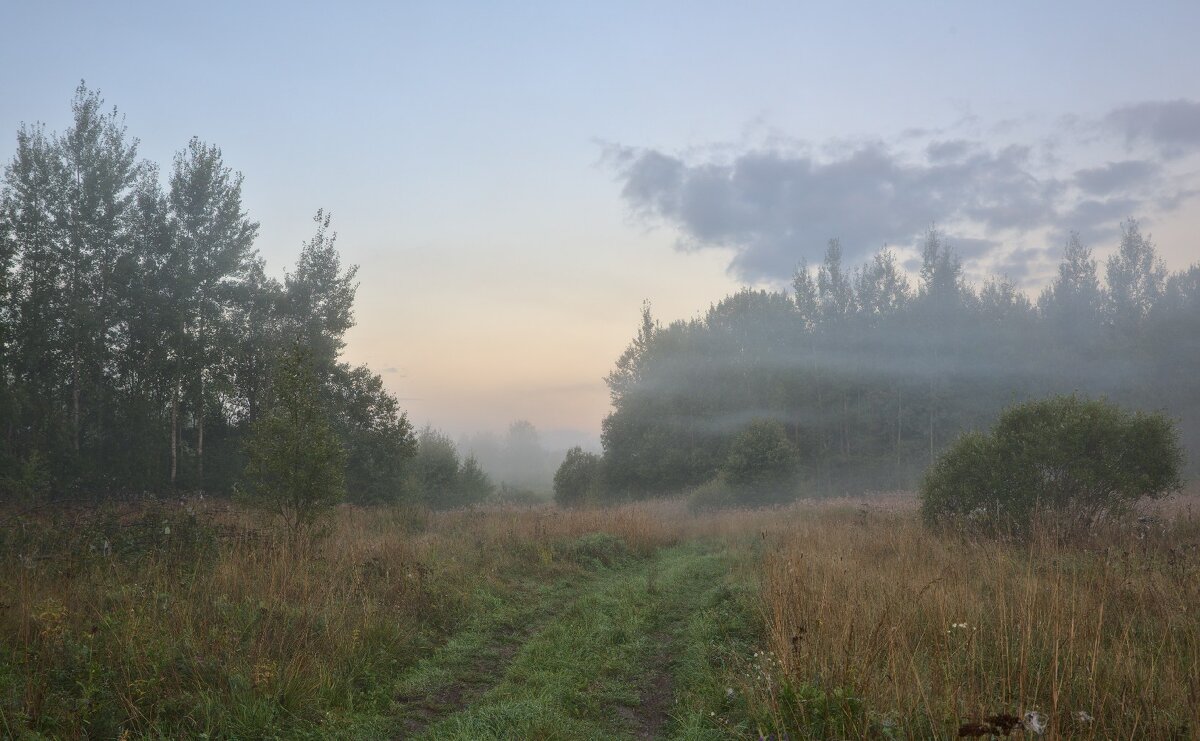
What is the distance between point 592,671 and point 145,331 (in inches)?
1277

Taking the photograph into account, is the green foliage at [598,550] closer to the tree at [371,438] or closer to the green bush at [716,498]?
the green bush at [716,498]

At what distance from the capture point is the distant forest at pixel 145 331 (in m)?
26.1

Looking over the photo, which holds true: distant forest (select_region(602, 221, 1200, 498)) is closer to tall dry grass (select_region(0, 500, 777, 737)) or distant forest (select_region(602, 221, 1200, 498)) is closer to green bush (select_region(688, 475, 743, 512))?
green bush (select_region(688, 475, 743, 512))

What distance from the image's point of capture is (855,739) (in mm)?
3529

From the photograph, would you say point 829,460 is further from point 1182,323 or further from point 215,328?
point 215,328

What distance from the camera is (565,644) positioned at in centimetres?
721

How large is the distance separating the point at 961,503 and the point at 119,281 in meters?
35.4

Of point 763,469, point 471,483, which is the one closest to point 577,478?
point 471,483

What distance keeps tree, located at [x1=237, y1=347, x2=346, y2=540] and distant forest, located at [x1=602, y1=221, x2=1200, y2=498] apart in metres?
37.8

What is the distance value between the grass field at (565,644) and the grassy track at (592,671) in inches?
1.3

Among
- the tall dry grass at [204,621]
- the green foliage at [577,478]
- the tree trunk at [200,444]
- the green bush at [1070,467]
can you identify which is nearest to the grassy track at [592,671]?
the tall dry grass at [204,621]

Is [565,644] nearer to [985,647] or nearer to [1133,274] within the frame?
[985,647]

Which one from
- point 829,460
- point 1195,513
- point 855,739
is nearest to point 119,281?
point 855,739

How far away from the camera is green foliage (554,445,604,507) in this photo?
4569cm
